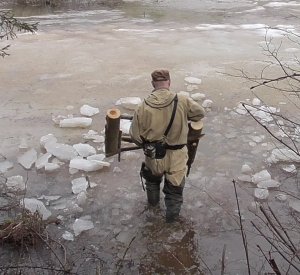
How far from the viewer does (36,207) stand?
4.54 meters

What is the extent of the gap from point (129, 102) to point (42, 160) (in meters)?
2.12

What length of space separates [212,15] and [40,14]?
576cm

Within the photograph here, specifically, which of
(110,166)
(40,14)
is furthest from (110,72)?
(40,14)

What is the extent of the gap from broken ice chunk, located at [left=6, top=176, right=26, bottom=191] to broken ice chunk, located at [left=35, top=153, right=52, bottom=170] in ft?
1.08

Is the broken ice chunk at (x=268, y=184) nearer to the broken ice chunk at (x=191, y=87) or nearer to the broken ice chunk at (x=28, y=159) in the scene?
the broken ice chunk at (x=28, y=159)

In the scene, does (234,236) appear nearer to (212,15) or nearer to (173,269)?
(173,269)

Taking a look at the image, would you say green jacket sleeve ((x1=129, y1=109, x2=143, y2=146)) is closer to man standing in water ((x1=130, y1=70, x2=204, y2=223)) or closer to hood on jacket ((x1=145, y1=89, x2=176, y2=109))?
man standing in water ((x1=130, y1=70, x2=204, y2=223))

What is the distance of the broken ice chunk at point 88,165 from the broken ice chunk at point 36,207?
0.80m

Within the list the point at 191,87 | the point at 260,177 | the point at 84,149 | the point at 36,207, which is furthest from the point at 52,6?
the point at 260,177

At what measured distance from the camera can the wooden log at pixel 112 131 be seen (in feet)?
12.4

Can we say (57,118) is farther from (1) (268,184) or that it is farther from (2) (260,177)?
(1) (268,184)

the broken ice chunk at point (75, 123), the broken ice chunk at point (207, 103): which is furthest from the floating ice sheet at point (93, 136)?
the broken ice chunk at point (207, 103)

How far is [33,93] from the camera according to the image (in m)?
7.82

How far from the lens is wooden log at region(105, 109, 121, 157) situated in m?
3.79
